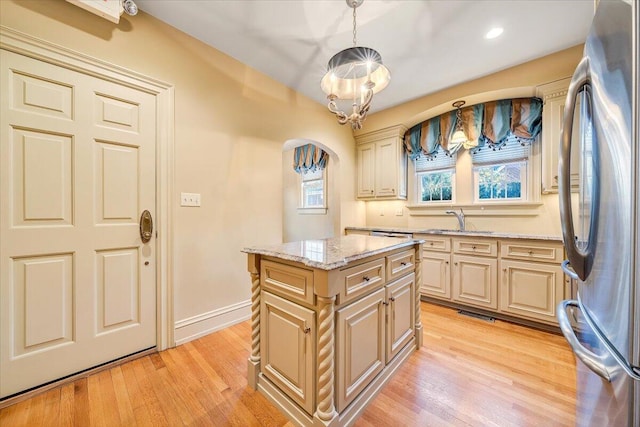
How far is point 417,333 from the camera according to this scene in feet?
6.79

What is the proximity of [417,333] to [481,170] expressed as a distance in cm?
242

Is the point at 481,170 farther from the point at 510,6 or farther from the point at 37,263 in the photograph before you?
the point at 37,263

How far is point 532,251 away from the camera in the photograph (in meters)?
2.43

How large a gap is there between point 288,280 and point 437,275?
7.71ft

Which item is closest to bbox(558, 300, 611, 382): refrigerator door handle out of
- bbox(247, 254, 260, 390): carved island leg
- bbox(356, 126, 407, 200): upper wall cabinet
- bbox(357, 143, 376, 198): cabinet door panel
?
bbox(247, 254, 260, 390): carved island leg

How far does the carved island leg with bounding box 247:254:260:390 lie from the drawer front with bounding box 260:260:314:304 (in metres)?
0.04

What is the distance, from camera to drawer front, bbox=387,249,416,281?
1689 millimetres

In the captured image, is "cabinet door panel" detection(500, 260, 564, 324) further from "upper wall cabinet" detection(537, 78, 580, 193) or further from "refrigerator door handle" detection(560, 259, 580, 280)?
"refrigerator door handle" detection(560, 259, 580, 280)

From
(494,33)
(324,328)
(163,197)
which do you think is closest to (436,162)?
(494,33)

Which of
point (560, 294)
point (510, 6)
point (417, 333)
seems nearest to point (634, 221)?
point (417, 333)

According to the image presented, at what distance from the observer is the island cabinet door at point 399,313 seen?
169 centimetres

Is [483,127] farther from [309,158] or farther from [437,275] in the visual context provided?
[309,158]

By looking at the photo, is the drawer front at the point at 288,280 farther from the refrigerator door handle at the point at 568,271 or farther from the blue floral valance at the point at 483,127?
the blue floral valance at the point at 483,127

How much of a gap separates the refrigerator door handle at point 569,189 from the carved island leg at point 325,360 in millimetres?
902
